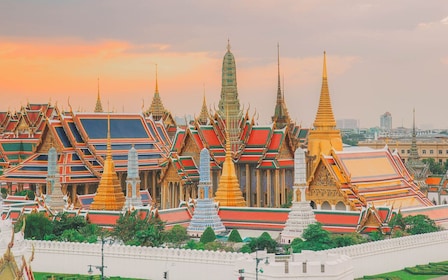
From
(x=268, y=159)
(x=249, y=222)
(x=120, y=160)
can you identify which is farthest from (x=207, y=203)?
(x=120, y=160)

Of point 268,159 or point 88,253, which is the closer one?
point 88,253

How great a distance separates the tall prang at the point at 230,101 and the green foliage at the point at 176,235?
15035mm

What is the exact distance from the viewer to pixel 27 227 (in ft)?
134

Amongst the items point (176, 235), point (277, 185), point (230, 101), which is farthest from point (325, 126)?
point (176, 235)

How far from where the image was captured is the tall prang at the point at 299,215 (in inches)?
1565

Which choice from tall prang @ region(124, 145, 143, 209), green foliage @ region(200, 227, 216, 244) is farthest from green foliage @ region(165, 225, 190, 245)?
tall prang @ region(124, 145, 143, 209)

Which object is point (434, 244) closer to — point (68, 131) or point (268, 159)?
point (268, 159)

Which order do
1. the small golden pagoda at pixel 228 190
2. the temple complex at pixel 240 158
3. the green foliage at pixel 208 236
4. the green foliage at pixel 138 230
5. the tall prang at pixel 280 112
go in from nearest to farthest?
1. the green foliage at pixel 138 230
2. the green foliage at pixel 208 236
3. the small golden pagoda at pixel 228 190
4. the temple complex at pixel 240 158
5. the tall prang at pixel 280 112

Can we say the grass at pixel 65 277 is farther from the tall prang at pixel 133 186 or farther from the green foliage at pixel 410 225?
the green foliage at pixel 410 225

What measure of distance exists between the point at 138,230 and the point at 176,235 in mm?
1452

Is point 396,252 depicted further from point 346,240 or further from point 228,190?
point 228,190

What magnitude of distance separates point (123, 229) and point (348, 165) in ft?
35.6

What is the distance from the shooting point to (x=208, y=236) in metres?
39.6

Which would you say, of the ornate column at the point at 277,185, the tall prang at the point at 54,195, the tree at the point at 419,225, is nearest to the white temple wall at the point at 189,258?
the tree at the point at 419,225
